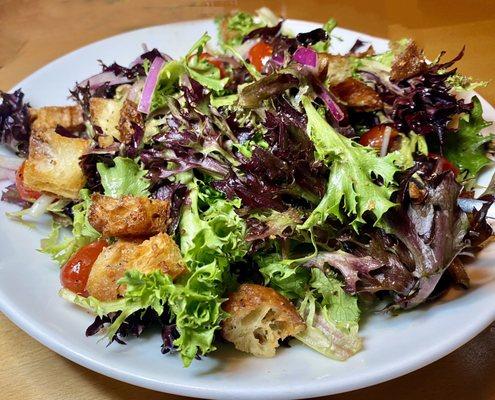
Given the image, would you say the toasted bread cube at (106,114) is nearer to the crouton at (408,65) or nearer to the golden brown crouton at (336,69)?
the golden brown crouton at (336,69)

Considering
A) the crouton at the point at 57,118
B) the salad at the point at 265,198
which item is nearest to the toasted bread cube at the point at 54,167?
the salad at the point at 265,198

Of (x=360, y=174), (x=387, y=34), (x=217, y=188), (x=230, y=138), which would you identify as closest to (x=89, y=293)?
(x=217, y=188)

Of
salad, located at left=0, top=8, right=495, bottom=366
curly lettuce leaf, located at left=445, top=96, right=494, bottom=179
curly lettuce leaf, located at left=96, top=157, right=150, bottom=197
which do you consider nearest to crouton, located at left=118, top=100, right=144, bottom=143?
salad, located at left=0, top=8, right=495, bottom=366

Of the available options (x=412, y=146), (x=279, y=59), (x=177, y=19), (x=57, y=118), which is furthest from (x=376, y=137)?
(x=177, y=19)

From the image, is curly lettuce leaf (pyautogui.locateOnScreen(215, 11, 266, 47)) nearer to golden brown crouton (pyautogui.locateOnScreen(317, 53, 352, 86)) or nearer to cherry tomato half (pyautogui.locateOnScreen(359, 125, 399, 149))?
golden brown crouton (pyautogui.locateOnScreen(317, 53, 352, 86))

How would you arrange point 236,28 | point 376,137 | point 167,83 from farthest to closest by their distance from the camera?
point 236,28
point 167,83
point 376,137

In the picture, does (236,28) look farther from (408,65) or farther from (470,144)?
(470,144)

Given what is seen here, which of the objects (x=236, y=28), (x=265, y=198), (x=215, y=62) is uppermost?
(x=236, y=28)
